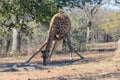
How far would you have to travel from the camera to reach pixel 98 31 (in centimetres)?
5862

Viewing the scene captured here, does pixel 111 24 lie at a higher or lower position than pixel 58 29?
lower

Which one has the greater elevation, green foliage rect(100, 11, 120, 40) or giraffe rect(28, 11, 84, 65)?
giraffe rect(28, 11, 84, 65)

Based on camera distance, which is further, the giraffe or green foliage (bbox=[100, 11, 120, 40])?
green foliage (bbox=[100, 11, 120, 40])

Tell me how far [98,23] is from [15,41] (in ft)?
106

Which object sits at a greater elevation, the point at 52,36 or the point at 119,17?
the point at 52,36

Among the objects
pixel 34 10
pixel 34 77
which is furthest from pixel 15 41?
pixel 34 77

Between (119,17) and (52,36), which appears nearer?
(52,36)

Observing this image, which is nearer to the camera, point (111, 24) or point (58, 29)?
point (58, 29)

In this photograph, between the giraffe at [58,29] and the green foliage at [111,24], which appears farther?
the green foliage at [111,24]

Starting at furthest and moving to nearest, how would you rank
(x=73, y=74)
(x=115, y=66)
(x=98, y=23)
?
1. (x=98, y=23)
2. (x=115, y=66)
3. (x=73, y=74)

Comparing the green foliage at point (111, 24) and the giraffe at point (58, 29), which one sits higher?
the giraffe at point (58, 29)

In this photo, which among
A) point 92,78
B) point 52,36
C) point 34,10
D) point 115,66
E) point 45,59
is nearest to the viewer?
point 92,78

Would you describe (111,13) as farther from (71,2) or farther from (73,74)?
(73,74)

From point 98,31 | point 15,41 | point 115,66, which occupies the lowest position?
point 98,31
